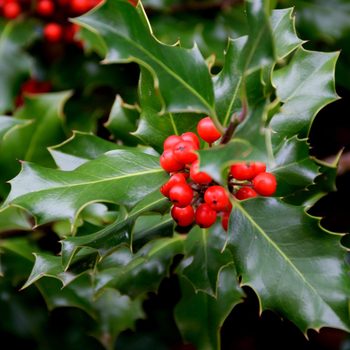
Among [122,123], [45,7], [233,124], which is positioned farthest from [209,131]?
[45,7]

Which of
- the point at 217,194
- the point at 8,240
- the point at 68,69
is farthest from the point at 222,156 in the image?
A: the point at 68,69

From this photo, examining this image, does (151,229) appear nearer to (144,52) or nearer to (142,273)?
(142,273)

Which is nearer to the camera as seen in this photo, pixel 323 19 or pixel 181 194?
pixel 181 194

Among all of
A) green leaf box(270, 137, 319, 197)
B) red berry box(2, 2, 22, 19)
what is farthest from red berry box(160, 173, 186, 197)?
red berry box(2, 2, 22, 19)

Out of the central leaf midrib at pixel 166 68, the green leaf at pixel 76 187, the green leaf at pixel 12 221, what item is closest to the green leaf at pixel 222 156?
the central leaf midrib at pixel 166 68

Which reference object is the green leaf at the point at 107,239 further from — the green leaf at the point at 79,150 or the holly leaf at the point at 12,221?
the holly leaf at the point at 12,221

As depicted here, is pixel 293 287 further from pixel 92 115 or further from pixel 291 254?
pixel 92 115
